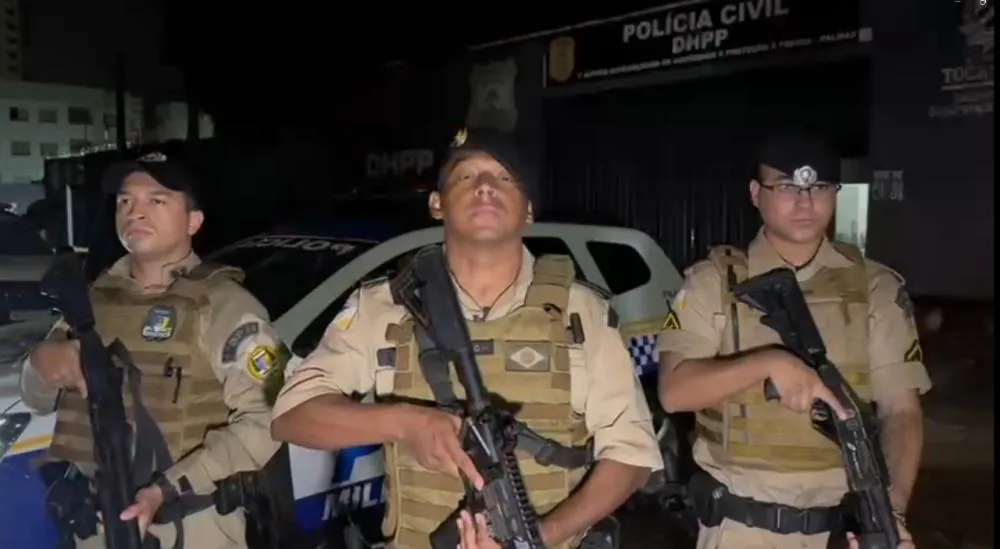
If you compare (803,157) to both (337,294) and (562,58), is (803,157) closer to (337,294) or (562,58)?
(337,294)

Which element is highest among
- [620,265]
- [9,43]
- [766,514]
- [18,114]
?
[9,43]

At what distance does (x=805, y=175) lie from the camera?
1.88 m

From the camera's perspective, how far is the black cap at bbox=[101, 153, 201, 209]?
1971mm

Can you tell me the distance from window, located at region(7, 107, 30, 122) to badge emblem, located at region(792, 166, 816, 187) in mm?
2525

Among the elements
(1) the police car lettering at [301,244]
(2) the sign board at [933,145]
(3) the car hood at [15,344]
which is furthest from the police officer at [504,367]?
(2) the sign board at [933,145]

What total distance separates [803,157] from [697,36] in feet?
15.0

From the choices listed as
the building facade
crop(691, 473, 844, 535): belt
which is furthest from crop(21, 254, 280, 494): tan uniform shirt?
the building facade

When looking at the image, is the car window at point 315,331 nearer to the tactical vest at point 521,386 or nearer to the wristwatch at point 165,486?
the wristwatch at point 165,486

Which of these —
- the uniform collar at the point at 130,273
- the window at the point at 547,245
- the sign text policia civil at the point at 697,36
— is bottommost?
the uniform collar at the point at 130,273

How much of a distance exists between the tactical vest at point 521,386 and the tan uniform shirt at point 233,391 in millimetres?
388

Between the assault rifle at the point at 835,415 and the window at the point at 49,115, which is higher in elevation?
the window at the point at 49,115

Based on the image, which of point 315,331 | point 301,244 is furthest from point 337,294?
point 301,244

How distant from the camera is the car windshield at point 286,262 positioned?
10.5ft

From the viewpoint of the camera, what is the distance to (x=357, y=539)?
1.90m
